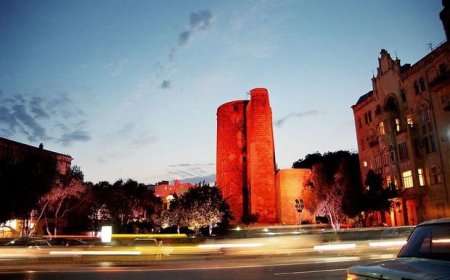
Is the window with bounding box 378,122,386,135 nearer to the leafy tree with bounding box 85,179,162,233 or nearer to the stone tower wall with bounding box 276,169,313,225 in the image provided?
the stone tower wall with bounding box 276,169,313,225

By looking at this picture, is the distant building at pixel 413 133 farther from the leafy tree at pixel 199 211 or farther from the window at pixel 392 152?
the leafy tree at pixel 199 211

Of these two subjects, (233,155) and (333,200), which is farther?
(233,155)

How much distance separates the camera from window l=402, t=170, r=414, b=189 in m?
43.3

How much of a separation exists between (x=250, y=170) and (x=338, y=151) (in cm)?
3108

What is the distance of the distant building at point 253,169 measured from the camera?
2281 inches

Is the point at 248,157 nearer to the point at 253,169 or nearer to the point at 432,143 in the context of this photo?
the point at 253,169

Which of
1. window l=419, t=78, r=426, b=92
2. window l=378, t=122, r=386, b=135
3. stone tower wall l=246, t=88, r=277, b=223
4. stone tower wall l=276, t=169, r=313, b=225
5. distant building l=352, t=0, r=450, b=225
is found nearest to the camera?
distant building l=352, t=0, r=450, b=225

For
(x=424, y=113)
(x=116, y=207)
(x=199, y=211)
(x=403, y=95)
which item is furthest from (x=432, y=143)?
(x=116, y=207)

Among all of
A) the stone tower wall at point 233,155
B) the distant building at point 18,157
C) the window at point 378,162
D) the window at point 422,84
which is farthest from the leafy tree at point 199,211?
the window at point 422,84

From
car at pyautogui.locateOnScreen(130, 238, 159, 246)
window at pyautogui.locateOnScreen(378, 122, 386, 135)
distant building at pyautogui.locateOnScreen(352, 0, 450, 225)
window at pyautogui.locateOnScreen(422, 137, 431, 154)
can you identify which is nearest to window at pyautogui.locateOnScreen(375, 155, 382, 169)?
distant building at pyautogui.locateOnScreen(352, 0, 450, 225)

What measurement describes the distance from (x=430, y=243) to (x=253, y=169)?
54853 mm

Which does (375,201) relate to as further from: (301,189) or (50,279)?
(50,279)

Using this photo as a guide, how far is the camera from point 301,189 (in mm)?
59188

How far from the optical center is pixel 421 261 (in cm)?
476
